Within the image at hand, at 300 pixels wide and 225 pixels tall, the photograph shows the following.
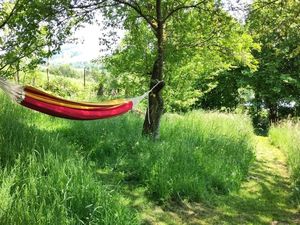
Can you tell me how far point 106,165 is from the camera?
16.5 ft

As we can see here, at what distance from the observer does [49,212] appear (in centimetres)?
269

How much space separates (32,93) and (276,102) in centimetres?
1372

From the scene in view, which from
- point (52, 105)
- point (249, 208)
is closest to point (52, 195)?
point (52, 105)

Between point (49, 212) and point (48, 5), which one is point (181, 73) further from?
point (49, 212)

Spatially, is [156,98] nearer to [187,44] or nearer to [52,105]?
[187,44]

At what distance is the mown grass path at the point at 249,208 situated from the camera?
399 centimetres

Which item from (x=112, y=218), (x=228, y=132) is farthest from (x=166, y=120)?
(x=112, y=218)

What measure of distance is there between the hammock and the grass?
0.33m

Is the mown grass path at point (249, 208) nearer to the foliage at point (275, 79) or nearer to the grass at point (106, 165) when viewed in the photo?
the grass at point (106, 165)

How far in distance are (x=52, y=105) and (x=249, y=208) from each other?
2.43 meters

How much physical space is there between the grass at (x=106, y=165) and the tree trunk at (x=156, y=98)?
27cm

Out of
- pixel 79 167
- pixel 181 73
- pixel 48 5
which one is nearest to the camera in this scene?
pixel 79 167

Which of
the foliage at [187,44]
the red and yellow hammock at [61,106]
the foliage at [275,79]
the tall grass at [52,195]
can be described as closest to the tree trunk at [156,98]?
the foliage at [187,44]

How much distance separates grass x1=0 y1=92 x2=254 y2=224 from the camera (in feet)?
9.65
